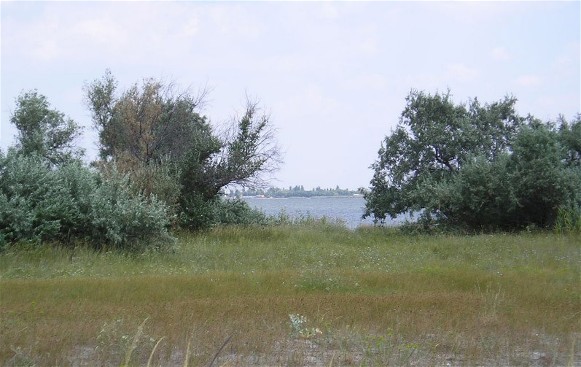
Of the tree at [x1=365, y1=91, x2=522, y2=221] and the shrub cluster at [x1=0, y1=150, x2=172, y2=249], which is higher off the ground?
the tree at [x1=365, y1=91, x2=522, y2=221]

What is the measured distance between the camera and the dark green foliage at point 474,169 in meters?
26.3

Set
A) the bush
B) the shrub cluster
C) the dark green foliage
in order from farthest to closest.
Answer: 1. the dark green foliage
2. the bush
3. the shrub cluster

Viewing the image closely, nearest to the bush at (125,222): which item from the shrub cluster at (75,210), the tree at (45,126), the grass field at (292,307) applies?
the shrub cluster at (75,210)

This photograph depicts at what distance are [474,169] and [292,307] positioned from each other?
18.4m

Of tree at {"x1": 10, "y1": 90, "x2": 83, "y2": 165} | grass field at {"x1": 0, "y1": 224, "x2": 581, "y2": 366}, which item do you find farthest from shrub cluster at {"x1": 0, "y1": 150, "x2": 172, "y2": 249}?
tree at {"x1": 10, "y1": 90, "x2": 83, "y2": 165}

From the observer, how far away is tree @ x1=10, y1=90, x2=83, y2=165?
32375 mm

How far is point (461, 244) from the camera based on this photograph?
21.6 m

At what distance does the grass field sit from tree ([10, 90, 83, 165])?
15632 millimetres

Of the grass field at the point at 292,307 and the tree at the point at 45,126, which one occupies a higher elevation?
the tree at the point at 45,126

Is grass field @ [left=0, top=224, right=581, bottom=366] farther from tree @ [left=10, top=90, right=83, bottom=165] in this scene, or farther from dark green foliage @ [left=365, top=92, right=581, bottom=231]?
tree @ [left=10, top=90, right=83, bottom=165]

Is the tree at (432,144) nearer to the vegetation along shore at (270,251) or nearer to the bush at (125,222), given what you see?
the vegetation along shore at (270,251)

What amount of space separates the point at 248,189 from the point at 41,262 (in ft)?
45.9

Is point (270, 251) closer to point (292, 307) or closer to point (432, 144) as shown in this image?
point (292, 307)

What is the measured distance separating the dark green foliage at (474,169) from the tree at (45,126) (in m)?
16.2
